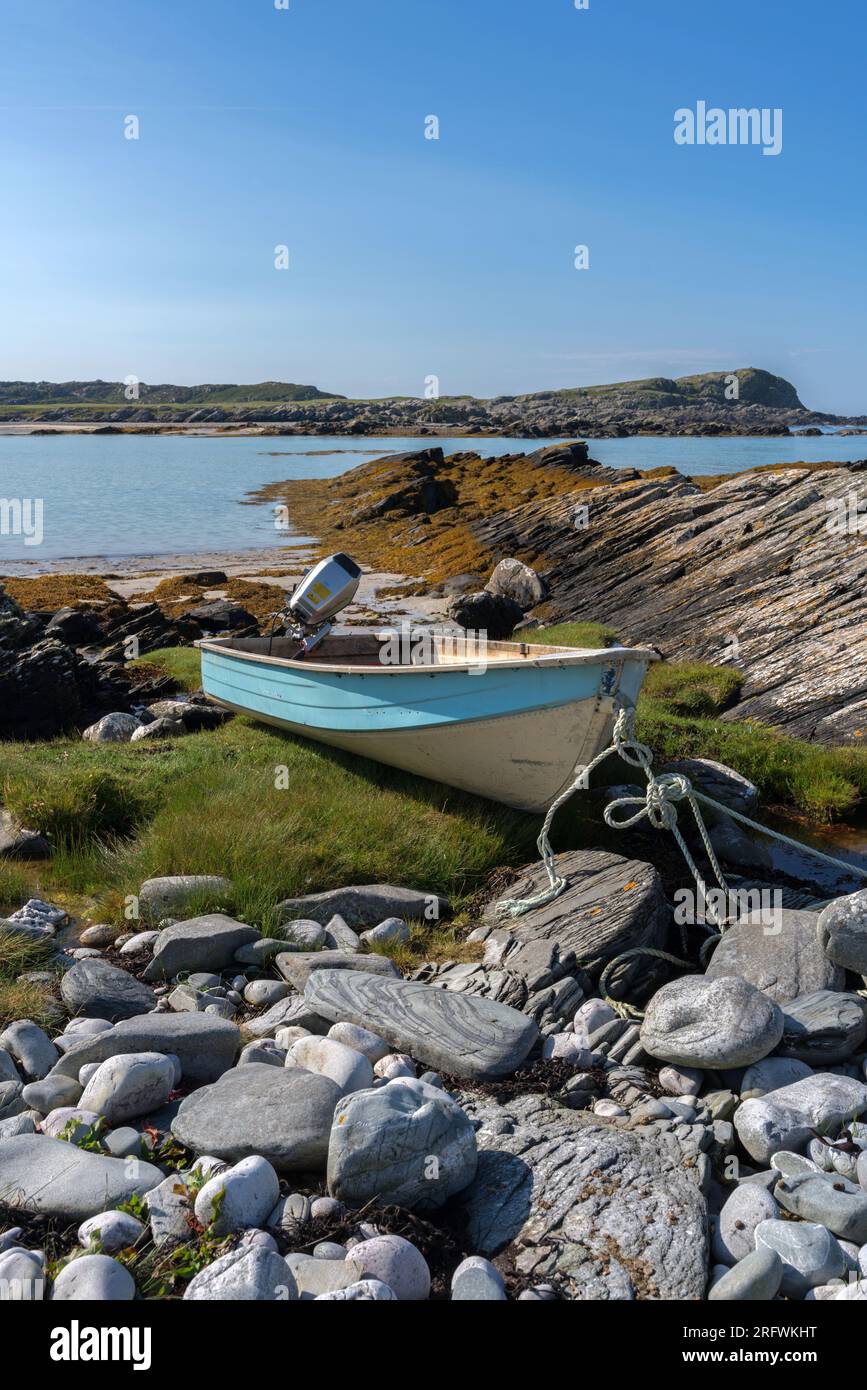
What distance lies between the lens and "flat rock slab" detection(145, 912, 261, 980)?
25.5 ft

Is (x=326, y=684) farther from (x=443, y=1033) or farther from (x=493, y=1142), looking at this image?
(x=493, y=1142)

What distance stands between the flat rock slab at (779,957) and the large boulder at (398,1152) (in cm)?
282

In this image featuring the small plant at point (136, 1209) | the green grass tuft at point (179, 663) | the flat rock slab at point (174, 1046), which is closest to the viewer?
the small plant at point (136, 1209)

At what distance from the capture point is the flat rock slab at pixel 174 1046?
6.12m

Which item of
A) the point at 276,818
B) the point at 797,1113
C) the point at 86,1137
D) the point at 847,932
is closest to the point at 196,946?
the point at 276,818

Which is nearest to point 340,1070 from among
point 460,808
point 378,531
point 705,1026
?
point 705,1026

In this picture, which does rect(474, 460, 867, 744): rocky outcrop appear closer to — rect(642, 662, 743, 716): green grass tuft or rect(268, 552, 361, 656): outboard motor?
rect(642, 662, 743, 716): green grass tuft

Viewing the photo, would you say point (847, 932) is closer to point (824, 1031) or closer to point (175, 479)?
point (824, 1031)

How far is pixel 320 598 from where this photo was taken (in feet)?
48.8

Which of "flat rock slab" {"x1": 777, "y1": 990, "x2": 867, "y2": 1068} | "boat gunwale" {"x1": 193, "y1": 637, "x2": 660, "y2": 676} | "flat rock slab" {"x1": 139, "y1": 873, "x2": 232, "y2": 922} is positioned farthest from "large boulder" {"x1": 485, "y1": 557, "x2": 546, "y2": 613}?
"flat rock slab" {"x1": 777, "y1": 990, "x2": 867, "y2": 1068}

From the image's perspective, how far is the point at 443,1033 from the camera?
653 centimetres

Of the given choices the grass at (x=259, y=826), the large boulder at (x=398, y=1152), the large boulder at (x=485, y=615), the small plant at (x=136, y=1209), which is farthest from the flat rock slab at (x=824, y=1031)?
the large boulder at (x=485, y=615)

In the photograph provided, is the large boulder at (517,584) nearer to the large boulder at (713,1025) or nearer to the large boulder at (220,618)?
the large boulder at (220,618)

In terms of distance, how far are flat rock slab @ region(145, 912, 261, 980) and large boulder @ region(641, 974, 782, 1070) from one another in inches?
131
